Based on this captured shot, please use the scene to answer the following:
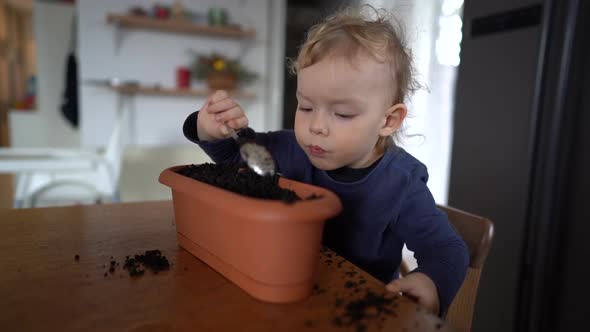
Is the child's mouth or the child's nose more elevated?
the child's nose

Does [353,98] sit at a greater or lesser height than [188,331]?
greater

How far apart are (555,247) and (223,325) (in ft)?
4.23

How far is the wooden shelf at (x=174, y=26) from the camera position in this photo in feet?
9.47

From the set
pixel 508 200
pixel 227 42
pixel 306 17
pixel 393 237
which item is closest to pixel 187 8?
pixel 227 42

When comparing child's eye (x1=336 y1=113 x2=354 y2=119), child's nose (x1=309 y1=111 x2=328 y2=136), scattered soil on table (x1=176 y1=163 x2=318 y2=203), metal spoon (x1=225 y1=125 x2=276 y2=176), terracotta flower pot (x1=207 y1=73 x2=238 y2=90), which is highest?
terracotta flower pot (x1=207 y1=73 x2=238 y2=90)

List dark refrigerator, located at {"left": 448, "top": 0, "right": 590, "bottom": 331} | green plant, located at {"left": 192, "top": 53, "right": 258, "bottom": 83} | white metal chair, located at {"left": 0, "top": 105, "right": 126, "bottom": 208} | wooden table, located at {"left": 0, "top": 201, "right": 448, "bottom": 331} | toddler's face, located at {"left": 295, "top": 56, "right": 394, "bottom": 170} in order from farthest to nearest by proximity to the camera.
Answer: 1. green plant, located at {"left": 192, "top": 53, "right": 258, "bottom": 83}
2. white metal chair, located at {"left": 0, "top": 105, "right": 126, "bottom": 208}
3. dark refrigerator, located at {"left": 448, "top": 0, "right": 590, "bottom": 331}
4. toddler's face, located at {"left": 295, "top": 56, "right": 394, "bottom": 170}
5. wooden table, located at {"left": 0, "top": 201, "right": 448, "bottom": 331}


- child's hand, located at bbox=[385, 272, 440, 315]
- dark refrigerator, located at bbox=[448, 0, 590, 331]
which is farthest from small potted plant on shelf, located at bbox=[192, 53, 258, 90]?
child's hand, located at bbox=[385, 272, 440, 315]

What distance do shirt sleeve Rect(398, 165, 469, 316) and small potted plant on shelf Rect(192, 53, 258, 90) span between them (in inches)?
104

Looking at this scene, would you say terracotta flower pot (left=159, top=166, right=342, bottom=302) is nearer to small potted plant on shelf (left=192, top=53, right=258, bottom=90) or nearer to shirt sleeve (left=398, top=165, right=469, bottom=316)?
shirt sleeve (left=398, top=165, right=469, bottom=316)

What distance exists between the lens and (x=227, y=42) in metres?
3.30

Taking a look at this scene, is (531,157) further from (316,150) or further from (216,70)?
(216,70)

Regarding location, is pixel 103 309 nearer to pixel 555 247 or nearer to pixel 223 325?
pixel 223 325

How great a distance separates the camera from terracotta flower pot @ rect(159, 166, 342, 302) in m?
0.42

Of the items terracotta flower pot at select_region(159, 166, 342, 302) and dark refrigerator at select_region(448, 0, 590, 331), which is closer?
terracotta flower pot at select_region(159, 166, 342, 302)
